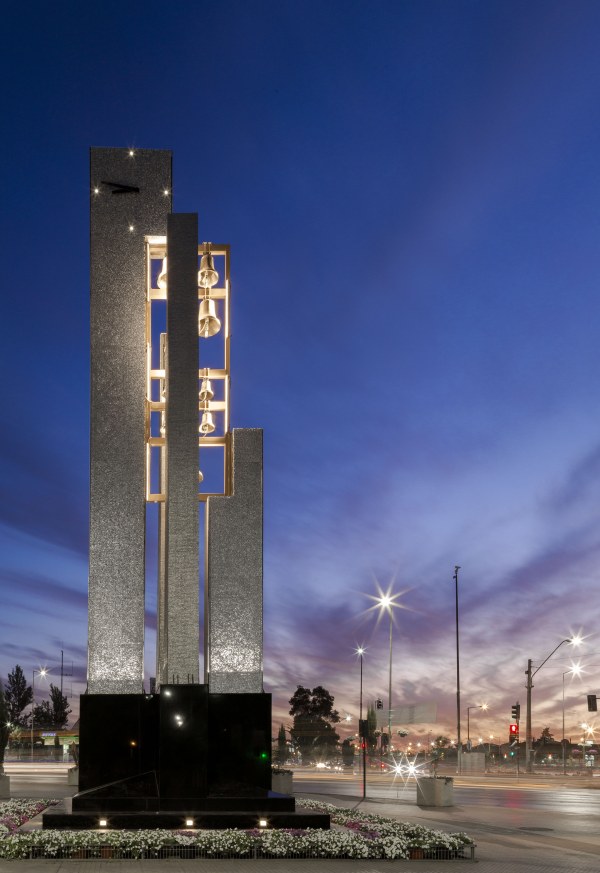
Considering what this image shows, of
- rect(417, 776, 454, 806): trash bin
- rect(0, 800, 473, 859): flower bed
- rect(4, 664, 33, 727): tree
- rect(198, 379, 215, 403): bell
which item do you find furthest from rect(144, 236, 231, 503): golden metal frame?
rect(4, 664, 33, 727): tree

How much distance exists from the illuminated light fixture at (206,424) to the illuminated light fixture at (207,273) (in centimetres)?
275

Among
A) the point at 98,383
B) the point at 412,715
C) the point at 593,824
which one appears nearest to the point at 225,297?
the point at 98,383

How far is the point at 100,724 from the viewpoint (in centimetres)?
1872

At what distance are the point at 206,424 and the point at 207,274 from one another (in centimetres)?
319

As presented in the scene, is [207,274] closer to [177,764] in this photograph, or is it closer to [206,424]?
[206,424]

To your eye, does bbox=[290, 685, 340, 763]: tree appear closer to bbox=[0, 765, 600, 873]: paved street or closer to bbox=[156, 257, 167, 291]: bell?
bbox=[0, 765, 600, 873]: paved street

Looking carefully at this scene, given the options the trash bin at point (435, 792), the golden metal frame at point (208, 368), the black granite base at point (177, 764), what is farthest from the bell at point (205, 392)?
the trash bin at point (435, 792)

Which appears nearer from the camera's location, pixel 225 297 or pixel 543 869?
pixel 543 869

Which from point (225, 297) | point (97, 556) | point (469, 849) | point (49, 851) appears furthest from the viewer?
point (225, 297)

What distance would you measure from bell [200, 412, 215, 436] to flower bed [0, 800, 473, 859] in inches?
336

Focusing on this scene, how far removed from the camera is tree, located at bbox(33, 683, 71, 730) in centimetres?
14623

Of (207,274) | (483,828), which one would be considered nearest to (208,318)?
(207,274)

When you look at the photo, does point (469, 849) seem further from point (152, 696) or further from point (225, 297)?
point (225, 297)

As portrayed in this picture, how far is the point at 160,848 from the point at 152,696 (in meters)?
3.58
